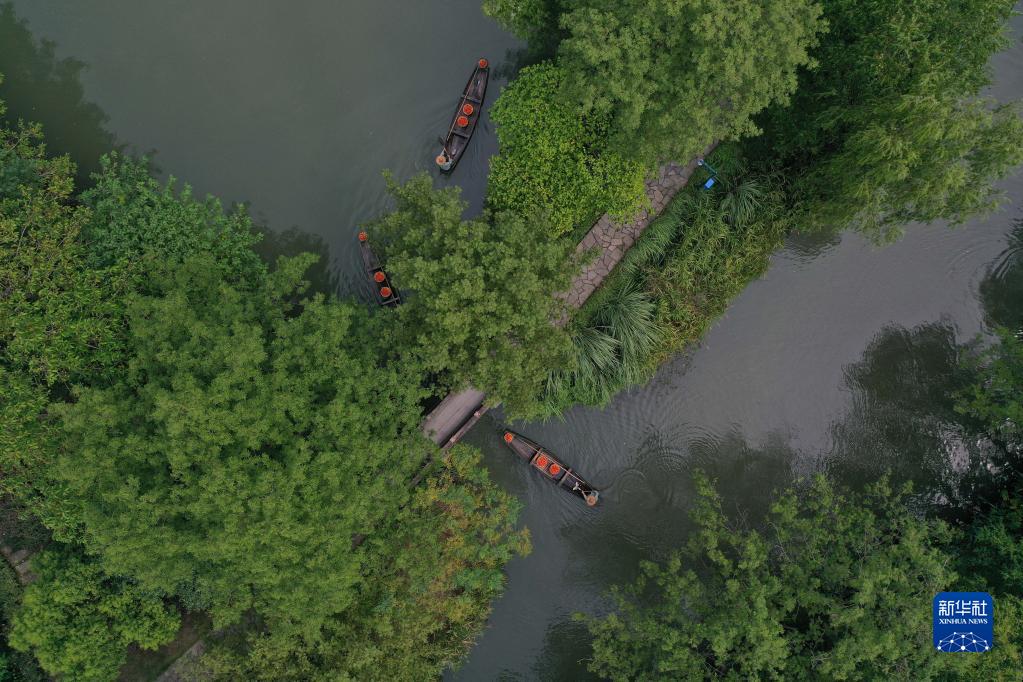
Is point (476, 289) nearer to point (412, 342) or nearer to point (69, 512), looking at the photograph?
point (412, 342)

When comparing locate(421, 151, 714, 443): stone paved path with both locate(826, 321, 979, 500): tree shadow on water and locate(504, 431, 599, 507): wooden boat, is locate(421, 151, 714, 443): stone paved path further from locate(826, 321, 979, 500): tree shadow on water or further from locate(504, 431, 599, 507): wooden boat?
locate(826, 321, 979, 500): tree shadow on water

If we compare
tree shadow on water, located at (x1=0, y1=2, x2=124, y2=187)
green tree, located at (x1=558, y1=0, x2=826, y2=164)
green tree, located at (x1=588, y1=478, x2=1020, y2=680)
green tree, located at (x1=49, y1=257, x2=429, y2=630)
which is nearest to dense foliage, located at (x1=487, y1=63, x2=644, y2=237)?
green tree, located at (x1=558, y1=0, x2=826, y2=164)

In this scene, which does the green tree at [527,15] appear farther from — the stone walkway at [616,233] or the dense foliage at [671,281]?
the dense foliage at [671,281]

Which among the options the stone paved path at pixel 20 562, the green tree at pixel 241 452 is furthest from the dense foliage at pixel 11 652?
the green tree at pixel 241 452

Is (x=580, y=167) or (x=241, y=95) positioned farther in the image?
(x=241, y=95)

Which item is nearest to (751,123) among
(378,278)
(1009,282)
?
(378,278)

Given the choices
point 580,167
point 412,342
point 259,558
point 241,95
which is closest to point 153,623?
point 259,558
